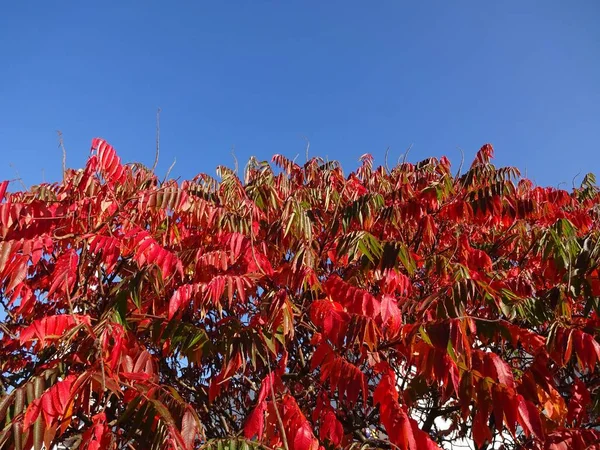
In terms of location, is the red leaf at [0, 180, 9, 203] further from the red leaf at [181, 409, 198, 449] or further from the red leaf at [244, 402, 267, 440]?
the red leaf at [244, 402, 267, 440]

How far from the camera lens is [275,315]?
10.0 ft

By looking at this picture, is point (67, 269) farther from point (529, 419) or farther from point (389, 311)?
point (529, 419)

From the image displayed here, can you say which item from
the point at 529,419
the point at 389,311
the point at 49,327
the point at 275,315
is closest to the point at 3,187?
the point at 49,327

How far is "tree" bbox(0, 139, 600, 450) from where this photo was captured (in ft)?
8.88

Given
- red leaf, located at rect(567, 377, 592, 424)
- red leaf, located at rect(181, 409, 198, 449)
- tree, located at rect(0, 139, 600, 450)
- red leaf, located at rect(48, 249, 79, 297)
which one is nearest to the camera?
red leaf, located at rect(181, 409, 198, 449)

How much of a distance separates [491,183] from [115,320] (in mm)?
3624

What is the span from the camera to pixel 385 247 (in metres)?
3.65

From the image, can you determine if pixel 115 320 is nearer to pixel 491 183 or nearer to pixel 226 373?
pixel 226 373

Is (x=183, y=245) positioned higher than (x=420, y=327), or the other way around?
(x=183, y=245)

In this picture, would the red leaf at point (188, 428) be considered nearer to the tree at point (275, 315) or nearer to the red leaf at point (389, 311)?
the tree at point (275, 315)

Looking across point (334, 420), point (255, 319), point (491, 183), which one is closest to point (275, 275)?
point (255, 319)

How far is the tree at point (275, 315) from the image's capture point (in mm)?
2708

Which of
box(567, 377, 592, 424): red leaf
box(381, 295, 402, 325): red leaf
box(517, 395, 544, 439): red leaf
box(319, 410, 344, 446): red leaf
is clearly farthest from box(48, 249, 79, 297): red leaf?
box(567, 377, 592, 424): red leaf

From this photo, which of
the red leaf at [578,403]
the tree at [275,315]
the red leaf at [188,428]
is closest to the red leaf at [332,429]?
the tree at [275,315]
